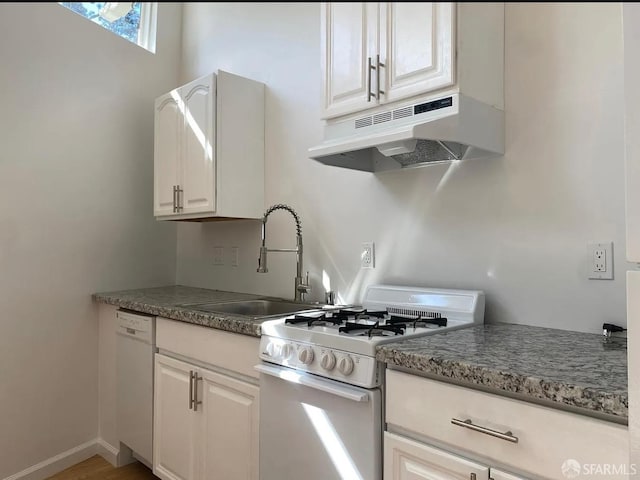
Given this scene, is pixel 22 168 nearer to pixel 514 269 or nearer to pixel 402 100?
pixel 402 100

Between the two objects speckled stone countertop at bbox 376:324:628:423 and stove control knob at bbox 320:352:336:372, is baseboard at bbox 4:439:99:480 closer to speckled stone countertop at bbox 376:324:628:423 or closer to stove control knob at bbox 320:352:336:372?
stove control knob at bbox 320:352:336:372

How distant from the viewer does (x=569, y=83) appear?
5.02 ft

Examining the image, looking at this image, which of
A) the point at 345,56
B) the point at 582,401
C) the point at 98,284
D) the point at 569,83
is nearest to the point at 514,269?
the point at 569,83

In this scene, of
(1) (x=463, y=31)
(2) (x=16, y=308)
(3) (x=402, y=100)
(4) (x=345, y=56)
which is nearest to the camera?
(1) (x=463, y=31)

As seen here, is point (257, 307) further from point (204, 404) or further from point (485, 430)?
point (485, 430)

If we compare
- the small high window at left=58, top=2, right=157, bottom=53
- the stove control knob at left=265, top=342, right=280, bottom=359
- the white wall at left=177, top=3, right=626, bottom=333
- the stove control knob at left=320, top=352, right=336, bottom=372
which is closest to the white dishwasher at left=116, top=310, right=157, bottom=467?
the white wall at left=177, top=3, right=626, bottom=333

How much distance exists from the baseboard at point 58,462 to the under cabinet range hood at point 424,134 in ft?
6.98

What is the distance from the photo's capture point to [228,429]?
177 cm

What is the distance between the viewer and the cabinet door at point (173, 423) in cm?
197

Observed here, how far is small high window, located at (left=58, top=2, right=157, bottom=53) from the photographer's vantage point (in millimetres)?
2812

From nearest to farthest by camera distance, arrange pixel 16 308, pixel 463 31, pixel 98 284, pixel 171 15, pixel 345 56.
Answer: pixel 463 31, pixel 345 56, pixel 16 308, pixel 98 284, pixel 171 15

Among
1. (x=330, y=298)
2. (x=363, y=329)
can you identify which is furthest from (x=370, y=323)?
(x=330, y=298)

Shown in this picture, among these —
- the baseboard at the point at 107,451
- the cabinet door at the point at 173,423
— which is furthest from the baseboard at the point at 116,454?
the cabinet door at the point at 173,423

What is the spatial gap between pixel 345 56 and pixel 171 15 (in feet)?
6.68
